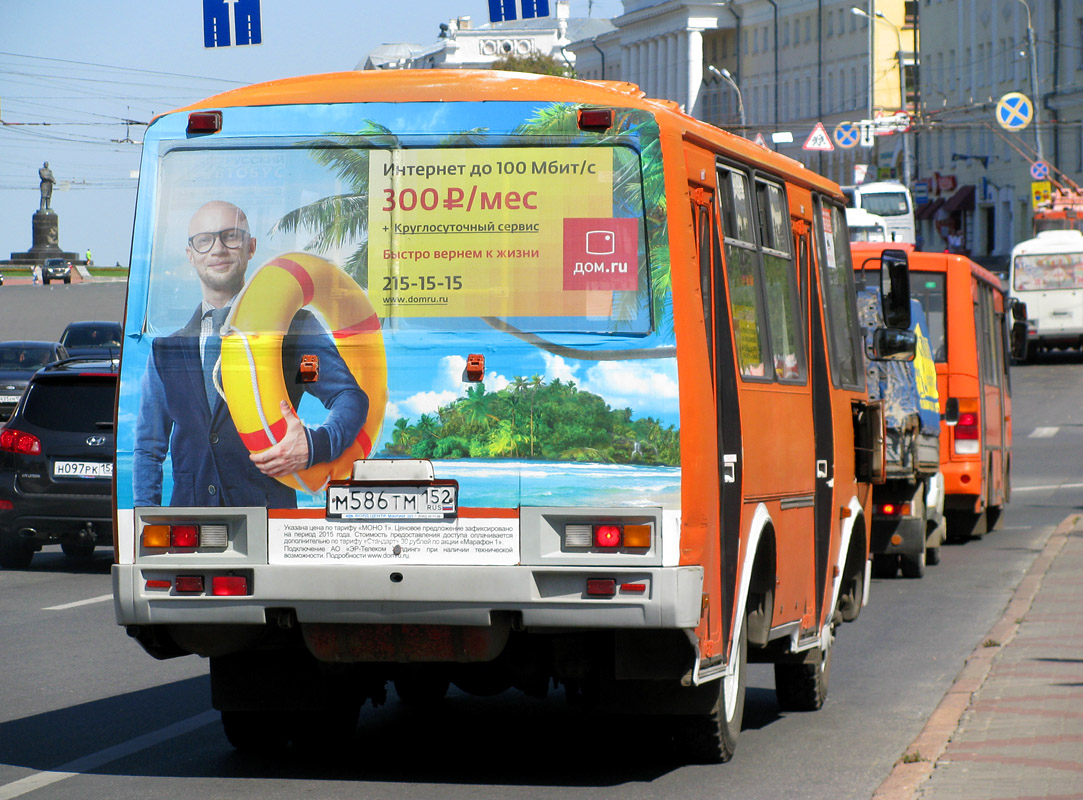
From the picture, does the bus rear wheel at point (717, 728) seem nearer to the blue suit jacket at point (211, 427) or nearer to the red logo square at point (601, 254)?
the red logo square at point (601, 254)

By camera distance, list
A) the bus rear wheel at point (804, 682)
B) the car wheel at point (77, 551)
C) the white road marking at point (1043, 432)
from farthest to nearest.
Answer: the white road marking at point (1043, 432) < the car wheel at point (77, 551) < the bus rear wheel at point (804, 682)

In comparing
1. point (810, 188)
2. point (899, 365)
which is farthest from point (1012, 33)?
point (810, 188)

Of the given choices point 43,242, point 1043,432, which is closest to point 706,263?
point 1043,432

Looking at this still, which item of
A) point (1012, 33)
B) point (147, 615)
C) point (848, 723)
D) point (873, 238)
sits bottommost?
point (848, 723)

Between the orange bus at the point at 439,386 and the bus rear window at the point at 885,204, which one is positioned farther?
the bus rear window at the point at 885,204

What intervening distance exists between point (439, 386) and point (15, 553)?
37.0 ft

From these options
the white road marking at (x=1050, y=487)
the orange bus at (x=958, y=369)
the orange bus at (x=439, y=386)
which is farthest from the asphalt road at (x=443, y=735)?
the white road marking at (x=1050, y=487)

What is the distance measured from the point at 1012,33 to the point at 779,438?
274 ft

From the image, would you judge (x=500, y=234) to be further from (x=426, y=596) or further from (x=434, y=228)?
(x=426, y=596)

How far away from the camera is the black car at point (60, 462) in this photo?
674 inches

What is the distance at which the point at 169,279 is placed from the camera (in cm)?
784

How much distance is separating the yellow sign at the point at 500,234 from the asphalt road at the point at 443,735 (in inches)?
75.0

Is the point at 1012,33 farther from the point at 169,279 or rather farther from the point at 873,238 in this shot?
the point at 169,279

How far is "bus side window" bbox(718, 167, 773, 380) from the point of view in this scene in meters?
8.20
